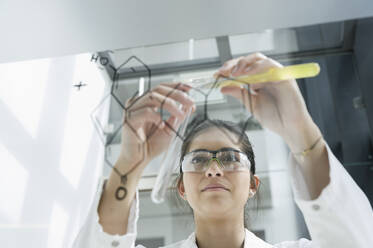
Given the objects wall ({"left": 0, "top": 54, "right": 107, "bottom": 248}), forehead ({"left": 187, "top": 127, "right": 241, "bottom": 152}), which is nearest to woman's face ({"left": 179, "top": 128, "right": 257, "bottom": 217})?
forehead ({"left": 187, "top": 127, "right": 241, "bottom": 152})

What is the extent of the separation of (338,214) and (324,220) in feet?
0.06

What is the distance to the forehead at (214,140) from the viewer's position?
0.54 metres

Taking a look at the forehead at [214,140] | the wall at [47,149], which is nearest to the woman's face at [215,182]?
the forehead at [214,140]

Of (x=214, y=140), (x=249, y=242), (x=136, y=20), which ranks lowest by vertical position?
(x=249, y=242)

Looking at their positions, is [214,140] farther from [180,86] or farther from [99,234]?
[99,234]

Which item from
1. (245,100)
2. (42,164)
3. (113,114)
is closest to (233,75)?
(245,100)

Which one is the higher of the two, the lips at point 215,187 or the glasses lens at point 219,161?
the glasses lens at point 219,161

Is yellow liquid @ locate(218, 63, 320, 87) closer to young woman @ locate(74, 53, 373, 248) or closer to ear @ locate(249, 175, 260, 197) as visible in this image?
young woman @ locate(74, 53, 373, 248)

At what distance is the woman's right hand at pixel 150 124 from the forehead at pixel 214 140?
0.12 ft

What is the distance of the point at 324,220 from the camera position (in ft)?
1.65

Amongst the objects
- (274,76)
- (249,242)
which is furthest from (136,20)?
(249,242)

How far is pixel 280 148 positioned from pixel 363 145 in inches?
4.7

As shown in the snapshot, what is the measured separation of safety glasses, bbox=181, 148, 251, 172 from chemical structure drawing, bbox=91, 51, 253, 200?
23 millimetres

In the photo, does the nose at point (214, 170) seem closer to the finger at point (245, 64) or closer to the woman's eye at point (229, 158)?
the woman's eye at point (229, 158)
